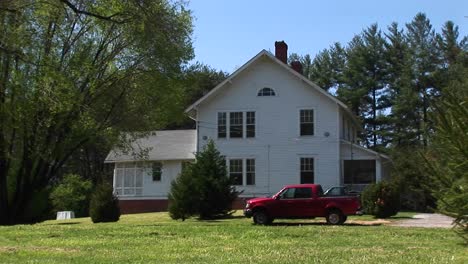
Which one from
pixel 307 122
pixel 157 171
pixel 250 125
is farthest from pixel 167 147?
pixel 307 122

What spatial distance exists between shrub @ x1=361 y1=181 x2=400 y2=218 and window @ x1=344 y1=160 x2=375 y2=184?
29.0 feet

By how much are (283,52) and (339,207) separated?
18.9m

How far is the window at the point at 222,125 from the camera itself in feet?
131

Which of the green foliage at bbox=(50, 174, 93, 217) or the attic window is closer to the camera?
the attic window

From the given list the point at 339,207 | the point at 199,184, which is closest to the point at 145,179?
the point at 199,184

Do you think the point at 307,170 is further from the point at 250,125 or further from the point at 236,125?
the point at 236,125

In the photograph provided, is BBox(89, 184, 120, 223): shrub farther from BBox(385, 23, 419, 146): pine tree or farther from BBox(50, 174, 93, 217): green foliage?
BBox(385, 23, 419, 146): pine tree

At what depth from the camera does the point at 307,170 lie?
127 ft

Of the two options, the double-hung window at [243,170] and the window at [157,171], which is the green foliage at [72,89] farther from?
the double-hung window at [243,170]

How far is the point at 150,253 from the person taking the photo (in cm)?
1359

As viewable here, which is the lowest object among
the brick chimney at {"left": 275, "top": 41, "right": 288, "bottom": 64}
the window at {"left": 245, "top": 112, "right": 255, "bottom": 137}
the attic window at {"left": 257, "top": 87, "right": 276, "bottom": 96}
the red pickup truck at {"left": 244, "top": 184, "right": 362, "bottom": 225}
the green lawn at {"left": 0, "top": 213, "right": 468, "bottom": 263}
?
the green lawn at {"left": 0, "top": 213, "right": 468, "bottom": 263}

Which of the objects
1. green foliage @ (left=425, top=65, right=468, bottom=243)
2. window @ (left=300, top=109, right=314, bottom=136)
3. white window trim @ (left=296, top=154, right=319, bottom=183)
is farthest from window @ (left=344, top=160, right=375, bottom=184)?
green foliage @ (left=425, top=65, right=468, bottom=243)

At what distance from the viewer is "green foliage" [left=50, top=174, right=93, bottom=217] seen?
46.7 metres

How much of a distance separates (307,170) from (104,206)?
14795mm
